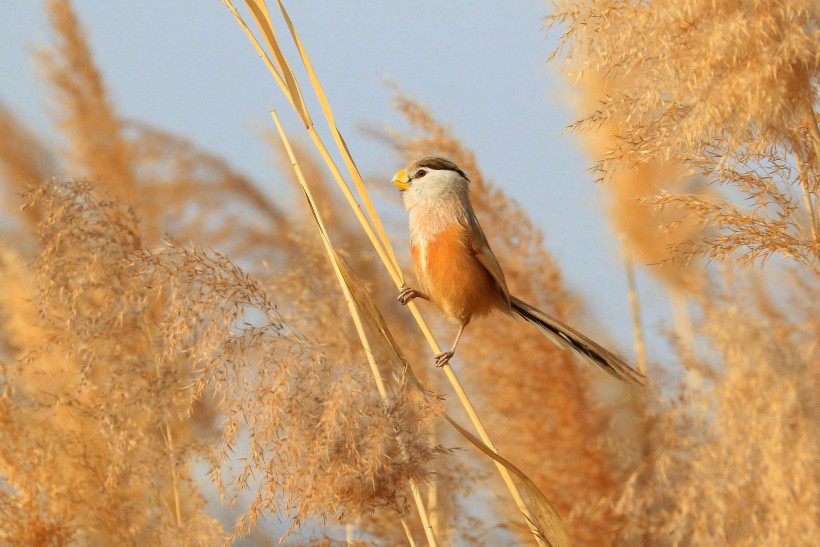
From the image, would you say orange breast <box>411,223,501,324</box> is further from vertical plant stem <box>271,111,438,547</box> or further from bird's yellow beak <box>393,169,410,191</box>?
vertical plant stem <box>271,111,438,547</box>

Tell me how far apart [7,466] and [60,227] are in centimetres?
65

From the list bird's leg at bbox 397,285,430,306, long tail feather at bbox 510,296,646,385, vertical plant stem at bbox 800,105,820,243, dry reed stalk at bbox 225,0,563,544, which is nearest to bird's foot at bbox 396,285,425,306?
bird's leg at bbox 397,285,430,306

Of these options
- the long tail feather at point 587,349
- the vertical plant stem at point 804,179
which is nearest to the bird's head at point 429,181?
the long tail feather at point 587,349

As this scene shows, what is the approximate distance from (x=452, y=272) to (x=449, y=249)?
6 centimetres

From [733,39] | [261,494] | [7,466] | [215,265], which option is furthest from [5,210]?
[733,39]

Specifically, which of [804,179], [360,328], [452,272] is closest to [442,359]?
[360,328]

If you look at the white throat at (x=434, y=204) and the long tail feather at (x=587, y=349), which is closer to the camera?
the long tail feather at (x=587, y=349)

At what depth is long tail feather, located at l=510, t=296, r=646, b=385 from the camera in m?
1.66

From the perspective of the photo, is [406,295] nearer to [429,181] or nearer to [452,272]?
[452,272]

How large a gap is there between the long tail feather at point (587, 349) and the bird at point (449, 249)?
141mm

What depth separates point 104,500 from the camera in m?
2.21

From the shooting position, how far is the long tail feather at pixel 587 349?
1658 mm

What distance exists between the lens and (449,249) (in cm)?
204

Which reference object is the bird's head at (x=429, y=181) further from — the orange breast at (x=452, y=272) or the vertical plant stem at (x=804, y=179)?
the vertical plant stem at (x=804, y=179)
